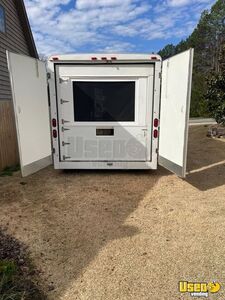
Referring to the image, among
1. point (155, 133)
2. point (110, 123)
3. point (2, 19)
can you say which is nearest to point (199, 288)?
point (155, 133)

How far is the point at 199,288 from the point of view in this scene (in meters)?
2.31

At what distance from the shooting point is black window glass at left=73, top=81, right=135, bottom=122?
16.8ft

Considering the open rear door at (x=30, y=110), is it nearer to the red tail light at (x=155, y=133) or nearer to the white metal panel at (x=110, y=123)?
the white metal panel at (x=110, y=123)

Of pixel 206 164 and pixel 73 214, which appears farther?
pixel 206 164

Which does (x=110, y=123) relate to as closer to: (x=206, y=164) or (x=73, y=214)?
(x=73, y=214)

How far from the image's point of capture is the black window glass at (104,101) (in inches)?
202

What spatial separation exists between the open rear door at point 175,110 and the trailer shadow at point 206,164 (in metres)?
0.84

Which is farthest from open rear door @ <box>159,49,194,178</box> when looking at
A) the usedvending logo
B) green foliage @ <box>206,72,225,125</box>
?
green foliage @ <box>206,72,225,125</box>

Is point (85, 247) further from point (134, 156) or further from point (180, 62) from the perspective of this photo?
point (180, 62)

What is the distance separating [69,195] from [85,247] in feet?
5.66

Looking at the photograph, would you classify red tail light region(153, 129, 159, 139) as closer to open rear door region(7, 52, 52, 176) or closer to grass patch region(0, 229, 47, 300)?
open rear door region(7, 52, 52, 176)

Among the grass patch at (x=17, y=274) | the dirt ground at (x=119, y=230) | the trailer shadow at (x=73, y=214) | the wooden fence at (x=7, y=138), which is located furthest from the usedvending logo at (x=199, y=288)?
the wooden fence at (x=7, y=138)

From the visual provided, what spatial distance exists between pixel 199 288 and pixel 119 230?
1.26 meters

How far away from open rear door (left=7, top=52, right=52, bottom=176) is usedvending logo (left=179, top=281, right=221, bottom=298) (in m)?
3.38
